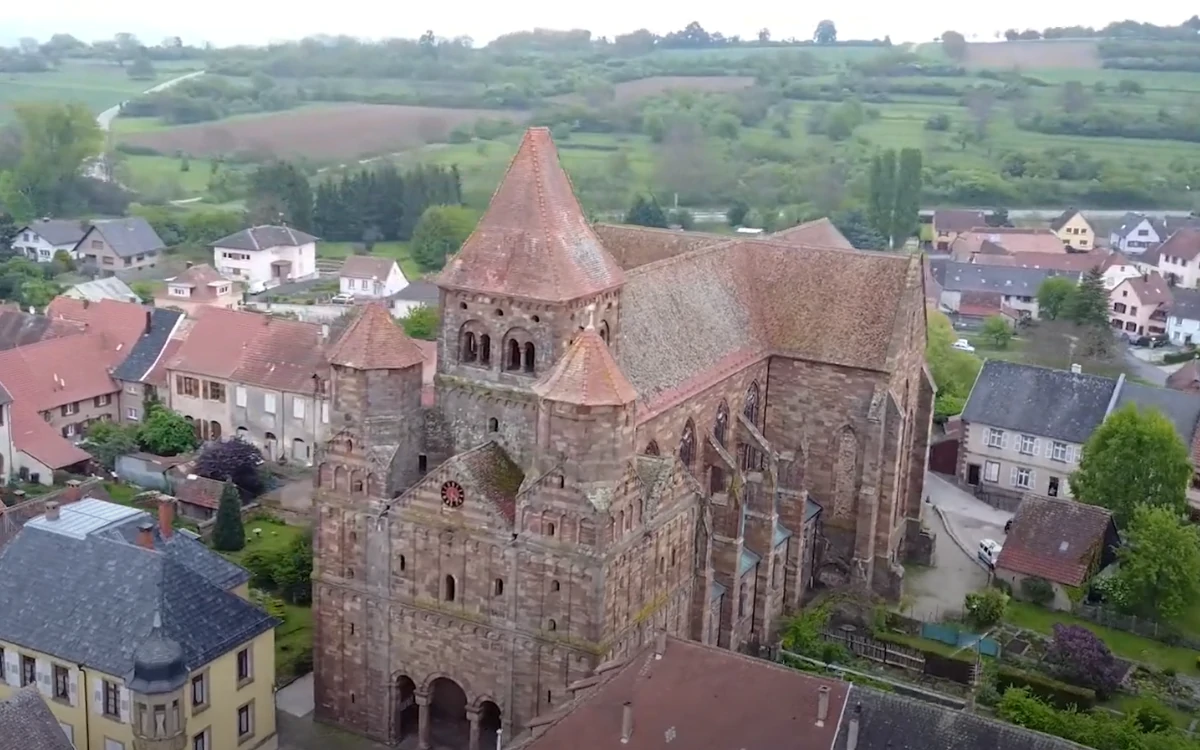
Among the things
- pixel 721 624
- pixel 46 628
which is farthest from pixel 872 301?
pixel 46 628

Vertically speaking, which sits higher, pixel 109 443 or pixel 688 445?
pixel 688 445

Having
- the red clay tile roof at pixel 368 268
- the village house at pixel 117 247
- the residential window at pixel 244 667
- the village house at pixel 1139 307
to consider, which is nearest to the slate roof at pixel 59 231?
the village house at pixel 117 247

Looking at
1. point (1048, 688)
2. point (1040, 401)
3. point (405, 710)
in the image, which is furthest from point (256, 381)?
point (1048, 688)

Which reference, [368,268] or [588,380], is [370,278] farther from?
[588,380]

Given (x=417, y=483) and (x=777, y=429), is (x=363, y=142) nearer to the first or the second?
(x=777, y=429)

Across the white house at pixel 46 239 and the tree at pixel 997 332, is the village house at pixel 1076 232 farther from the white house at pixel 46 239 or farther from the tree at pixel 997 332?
the white house at pixel 46 239

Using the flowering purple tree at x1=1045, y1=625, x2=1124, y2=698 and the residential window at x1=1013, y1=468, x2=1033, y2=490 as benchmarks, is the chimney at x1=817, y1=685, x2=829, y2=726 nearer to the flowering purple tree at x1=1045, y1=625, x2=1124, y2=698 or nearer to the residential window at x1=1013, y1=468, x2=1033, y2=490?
the flowering purple tree at x1=1045, y1=625, x2=1124, y2=698

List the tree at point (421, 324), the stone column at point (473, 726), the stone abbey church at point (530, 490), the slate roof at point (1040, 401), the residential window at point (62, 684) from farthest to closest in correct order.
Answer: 1. the tree at point (421, 324)
2. the slate roof at point (1040, 401)
3. the stone column at point (473, 726)
4. the stone abbey church at point (530, 490)
5. the residential window at point (62, 684)

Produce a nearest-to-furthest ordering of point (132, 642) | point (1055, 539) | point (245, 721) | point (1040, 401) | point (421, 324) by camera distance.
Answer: point (132, 642)
point (245, 721)
point (1055, 539)
point (1040, 401)
point (421, 324)
